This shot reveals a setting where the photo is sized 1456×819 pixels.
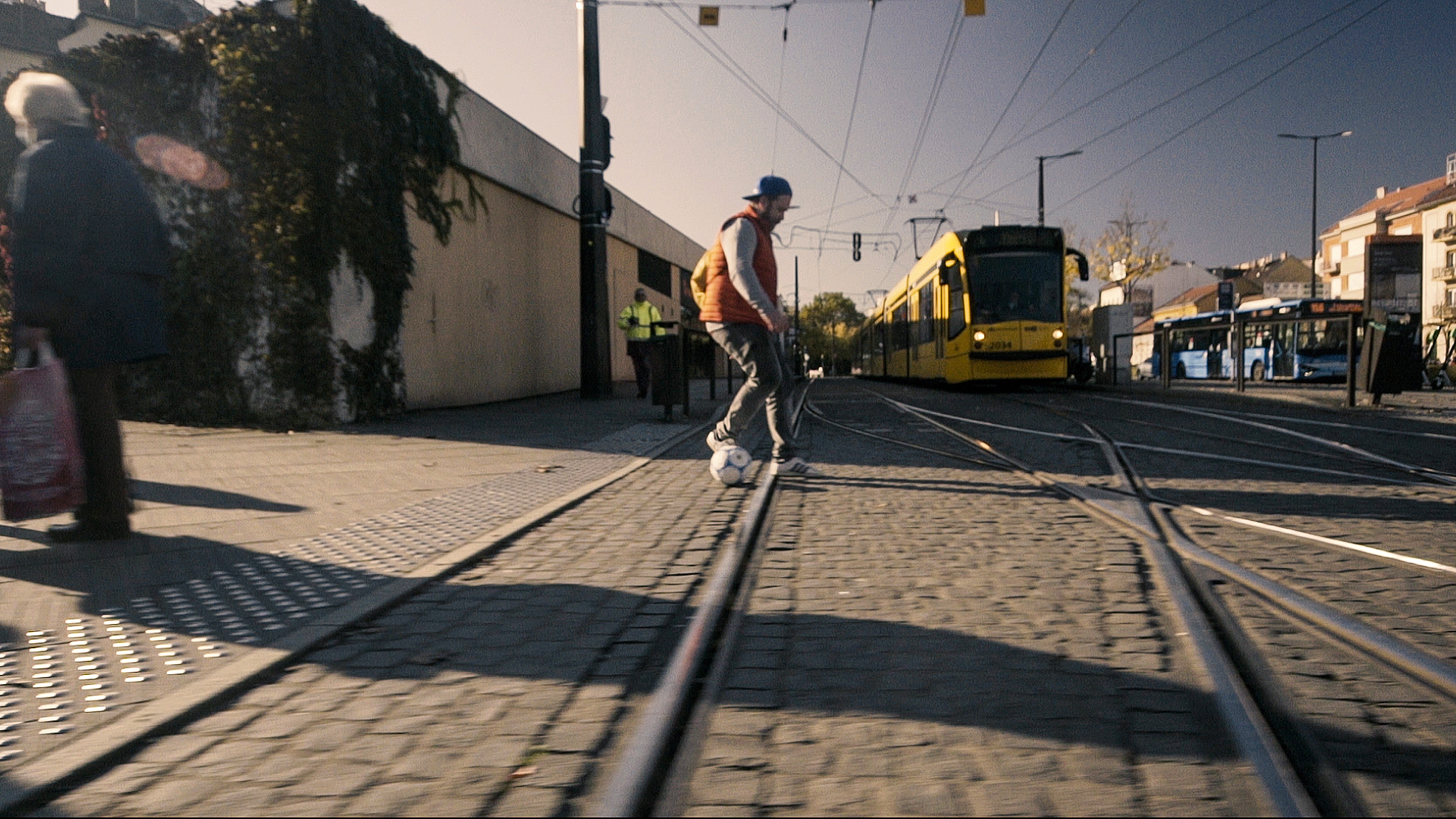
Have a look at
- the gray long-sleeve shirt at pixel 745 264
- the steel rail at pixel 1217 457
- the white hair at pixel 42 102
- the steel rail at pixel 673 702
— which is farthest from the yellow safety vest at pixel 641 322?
the steel rail at pixel 673 702

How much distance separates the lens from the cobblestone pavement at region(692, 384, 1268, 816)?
1.98m

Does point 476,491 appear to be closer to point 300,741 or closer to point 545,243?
point 300,741

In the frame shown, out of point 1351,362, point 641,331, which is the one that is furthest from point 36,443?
point 1351,362

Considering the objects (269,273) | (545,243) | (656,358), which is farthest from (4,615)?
(545,243)

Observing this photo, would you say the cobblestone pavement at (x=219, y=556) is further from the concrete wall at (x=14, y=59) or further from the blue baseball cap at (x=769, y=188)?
the concrete wall at (x=14, y=59)

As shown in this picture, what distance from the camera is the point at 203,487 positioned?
21.0 ft

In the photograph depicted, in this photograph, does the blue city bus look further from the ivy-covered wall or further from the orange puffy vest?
the orange puffy vest

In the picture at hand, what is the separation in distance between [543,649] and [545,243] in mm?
16632

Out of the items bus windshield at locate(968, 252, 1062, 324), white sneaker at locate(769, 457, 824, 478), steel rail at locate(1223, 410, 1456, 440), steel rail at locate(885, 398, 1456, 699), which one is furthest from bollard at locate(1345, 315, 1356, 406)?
steel rail at locate(885, 398, 1456, 699)

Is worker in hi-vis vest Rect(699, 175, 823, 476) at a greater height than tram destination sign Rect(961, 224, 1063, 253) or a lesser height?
lesser

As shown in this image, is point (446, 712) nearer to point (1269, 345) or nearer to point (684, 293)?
point (1269, 345)

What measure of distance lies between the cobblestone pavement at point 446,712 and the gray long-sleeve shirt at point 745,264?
8.43ft

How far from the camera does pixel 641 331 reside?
54.1ft

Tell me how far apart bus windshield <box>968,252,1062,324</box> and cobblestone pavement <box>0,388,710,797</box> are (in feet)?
37.2
